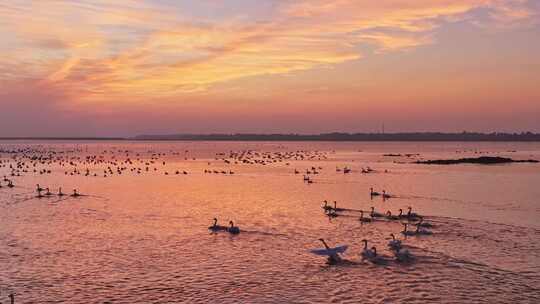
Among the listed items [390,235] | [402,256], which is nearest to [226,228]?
[390,235]

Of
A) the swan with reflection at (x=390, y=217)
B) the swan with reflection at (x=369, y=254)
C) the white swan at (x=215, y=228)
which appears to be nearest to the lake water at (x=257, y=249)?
the swan with reflection at (x=369, y=254)

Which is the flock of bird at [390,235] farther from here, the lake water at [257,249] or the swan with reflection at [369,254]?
the lake water at [257,249]

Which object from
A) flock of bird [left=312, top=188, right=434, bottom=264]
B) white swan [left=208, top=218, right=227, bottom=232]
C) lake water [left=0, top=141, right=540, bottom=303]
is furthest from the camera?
white swan [left=208, top=218, right=227, bottom=232]

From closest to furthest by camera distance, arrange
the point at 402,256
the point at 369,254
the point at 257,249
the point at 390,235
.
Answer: the point at 402,256
the point at 369,254
the point at 257,249
the point at 390,235

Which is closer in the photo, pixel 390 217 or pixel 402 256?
pixel 402 256

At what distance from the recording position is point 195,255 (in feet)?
77.8

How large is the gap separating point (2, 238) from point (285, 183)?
35102 mm

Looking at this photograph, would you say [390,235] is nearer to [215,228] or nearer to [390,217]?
[390,217]

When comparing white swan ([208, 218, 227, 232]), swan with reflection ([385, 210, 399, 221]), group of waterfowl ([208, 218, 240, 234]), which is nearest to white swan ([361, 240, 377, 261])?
group of waterfowl ([208, 218, 240, 234])

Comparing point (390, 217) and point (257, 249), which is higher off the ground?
point (390, 217)

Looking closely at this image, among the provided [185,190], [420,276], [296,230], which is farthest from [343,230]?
[185,190]

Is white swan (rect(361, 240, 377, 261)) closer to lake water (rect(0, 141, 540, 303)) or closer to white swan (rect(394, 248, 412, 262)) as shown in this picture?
lake water (rect(0, 141, 540, 303))

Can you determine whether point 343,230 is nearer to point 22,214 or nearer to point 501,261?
point 501,261

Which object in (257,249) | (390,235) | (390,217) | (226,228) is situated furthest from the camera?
(390,217)
